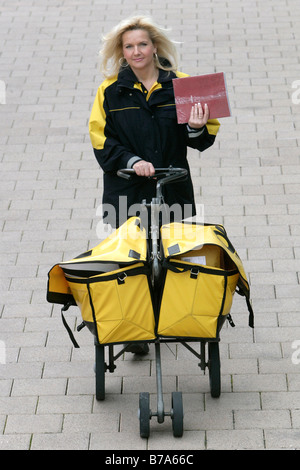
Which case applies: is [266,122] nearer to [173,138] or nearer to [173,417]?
[173,138]

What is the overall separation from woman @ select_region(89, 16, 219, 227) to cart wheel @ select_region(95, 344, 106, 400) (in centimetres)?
95

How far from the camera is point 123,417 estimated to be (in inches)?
190

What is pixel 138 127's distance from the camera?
205 inches

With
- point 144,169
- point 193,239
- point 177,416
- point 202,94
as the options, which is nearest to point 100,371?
point 177,416

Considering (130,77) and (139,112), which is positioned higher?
(130,77)

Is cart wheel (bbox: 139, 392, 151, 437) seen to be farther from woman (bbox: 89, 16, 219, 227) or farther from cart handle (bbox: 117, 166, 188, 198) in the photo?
woman (bbox: 89, 16, 219, 227)

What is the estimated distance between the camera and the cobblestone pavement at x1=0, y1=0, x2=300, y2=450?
4.81 m

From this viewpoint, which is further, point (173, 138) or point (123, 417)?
point (173, 138)

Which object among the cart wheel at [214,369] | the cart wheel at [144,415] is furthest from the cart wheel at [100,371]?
the cart wheel at [214,369]

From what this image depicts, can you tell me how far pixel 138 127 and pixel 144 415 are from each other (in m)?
1.66

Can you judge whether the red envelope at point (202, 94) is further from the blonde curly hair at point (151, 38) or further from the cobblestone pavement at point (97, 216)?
the cobblestone pavement at point (97, 216)

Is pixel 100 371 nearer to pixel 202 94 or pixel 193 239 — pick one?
pixel 193 239
